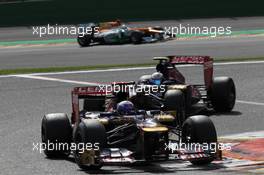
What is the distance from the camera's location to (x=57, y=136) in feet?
51.9

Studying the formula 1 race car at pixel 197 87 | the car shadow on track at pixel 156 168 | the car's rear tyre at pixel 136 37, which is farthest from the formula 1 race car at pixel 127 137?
the car's rear tyre at pixel 136 37

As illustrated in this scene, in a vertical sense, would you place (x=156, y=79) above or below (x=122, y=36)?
below

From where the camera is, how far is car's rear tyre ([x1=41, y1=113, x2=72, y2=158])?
15.8 meters

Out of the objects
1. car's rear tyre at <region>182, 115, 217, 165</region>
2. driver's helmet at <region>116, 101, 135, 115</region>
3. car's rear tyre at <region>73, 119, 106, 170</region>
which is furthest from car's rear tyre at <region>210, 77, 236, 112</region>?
car's rear tyre at <region>73, 119, 106, 170</region>

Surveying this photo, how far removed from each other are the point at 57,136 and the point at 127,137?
1413 mm

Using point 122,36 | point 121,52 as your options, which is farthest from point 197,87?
point 122,36

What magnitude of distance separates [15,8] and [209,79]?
26.9m

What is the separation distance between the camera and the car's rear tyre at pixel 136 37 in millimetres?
39500

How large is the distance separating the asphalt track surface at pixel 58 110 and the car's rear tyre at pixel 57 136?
22 centimetres

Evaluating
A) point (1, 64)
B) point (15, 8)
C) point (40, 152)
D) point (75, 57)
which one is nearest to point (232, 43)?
point (75, 57)

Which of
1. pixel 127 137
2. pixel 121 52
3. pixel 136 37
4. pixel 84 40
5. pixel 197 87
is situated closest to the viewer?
pixel 127 137

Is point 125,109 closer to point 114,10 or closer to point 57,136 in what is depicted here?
point 57,136

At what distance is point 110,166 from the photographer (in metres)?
14.8

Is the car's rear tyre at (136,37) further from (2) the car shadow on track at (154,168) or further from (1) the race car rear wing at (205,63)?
(2) the car shadow on track at (154,168)
